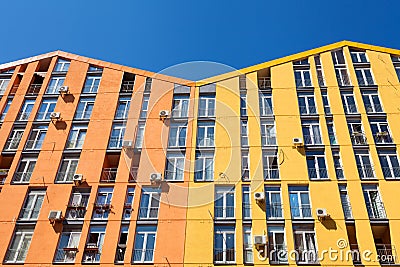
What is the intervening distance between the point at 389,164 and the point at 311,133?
13.6 ft

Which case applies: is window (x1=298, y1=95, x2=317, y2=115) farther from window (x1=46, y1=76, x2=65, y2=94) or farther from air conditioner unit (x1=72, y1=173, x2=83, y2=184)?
window (x1=46, y1=76, x2=65, y2=94)

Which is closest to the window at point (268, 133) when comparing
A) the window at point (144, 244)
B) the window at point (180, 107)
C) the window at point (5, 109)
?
the window at point (180, 107)

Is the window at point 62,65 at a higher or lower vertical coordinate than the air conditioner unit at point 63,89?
higher

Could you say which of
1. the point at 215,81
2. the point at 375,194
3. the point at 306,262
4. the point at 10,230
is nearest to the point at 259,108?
the point at 215,81

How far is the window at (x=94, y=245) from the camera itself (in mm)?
18125

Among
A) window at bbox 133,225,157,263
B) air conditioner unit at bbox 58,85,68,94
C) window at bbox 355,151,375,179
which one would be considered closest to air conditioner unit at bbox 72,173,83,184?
window at bbox 133,225,157,263

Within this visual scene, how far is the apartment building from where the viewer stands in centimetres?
1816

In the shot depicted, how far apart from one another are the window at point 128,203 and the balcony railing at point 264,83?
10.0m

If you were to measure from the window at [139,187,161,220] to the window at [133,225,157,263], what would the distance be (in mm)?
595

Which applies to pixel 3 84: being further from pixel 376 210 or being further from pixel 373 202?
pixel 376 210

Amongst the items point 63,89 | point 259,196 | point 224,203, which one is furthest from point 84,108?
point 259,196

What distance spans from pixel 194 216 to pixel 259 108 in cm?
788

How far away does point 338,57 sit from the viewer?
85.2ft

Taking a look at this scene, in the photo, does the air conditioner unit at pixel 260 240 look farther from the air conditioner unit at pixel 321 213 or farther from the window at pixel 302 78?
the window at pixel 302 78
